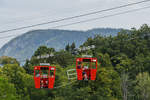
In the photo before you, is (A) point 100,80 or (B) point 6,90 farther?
(B) point 6,90

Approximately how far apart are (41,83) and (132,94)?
Answer: 73.0m

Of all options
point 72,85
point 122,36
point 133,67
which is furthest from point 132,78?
point 72,85

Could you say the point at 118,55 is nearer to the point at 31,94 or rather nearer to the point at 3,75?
the point at 31,94

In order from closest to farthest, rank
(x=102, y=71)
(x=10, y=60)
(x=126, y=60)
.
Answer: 1. (x=102, y=71)
2. (x=126, y=60)
3. (x=10, y=60)

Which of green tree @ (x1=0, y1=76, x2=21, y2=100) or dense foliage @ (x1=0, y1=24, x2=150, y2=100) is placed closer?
dense foliage @ (x1=0, y1=24, x2=150, y2=100)

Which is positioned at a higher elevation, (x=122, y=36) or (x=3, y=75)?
(x=122, y=36)

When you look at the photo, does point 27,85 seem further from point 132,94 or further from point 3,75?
point 132,94

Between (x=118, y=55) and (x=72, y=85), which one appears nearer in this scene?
(x=72, y=85)

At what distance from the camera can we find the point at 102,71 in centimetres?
7069

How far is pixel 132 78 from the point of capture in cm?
11625

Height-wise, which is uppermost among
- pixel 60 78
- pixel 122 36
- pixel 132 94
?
pixel 122 36

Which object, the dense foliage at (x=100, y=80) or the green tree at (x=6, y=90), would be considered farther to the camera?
the green tree at (x=6, y=90)

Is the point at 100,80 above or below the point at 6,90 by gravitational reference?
above

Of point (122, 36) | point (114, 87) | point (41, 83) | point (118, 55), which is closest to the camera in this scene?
point (41, 83)
